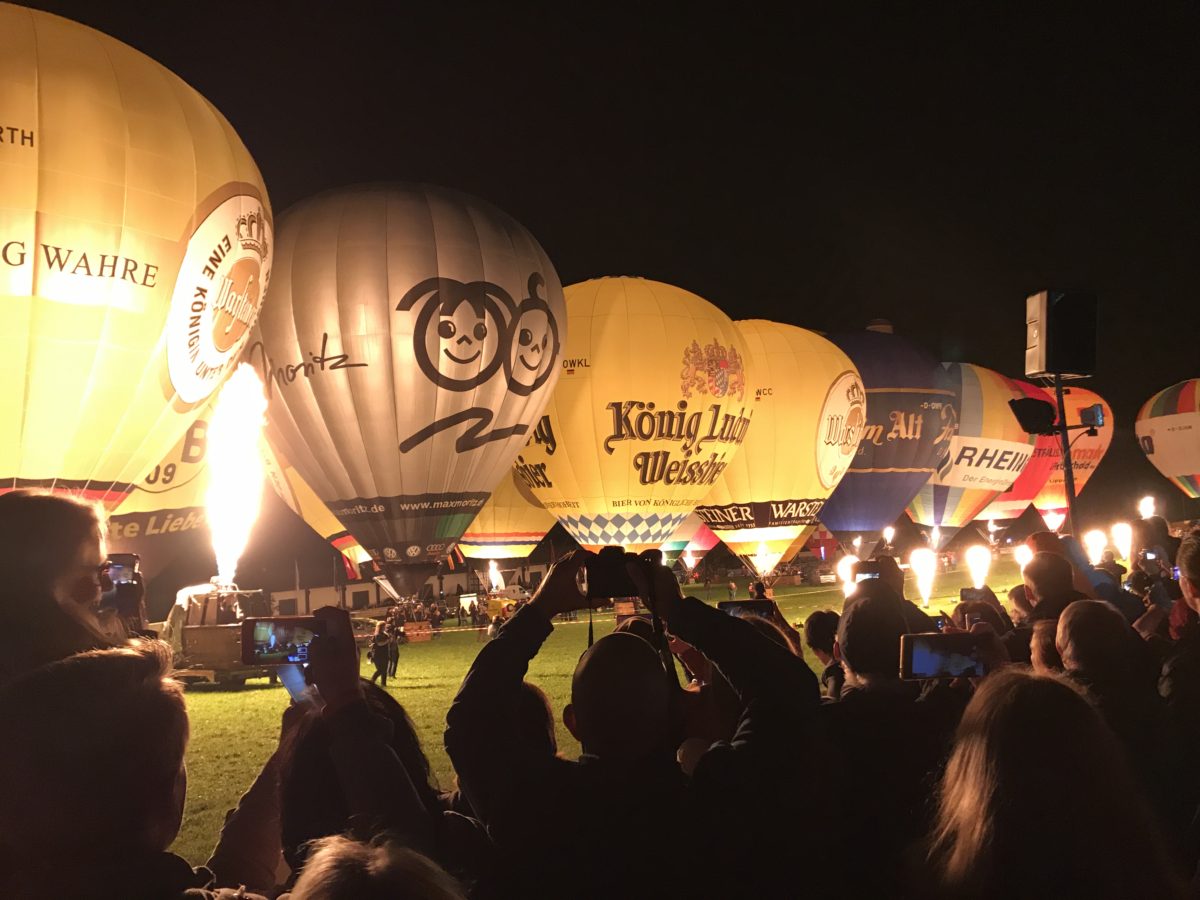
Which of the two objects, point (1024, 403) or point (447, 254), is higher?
point (447, 254)

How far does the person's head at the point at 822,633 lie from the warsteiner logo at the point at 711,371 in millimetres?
11066

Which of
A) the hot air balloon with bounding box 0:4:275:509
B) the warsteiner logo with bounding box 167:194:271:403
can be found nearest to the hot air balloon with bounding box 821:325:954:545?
the warsteiner logo with bounding box 167:194:271:403

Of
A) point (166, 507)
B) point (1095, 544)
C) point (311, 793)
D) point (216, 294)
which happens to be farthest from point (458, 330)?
point (1095, 544)

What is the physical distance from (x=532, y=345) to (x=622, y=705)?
10.4 metres

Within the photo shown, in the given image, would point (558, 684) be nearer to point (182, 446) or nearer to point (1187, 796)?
point (182, 446)

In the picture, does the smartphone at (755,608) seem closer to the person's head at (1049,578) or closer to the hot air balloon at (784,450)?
the person's head at (1049,578)

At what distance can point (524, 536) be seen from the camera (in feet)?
69.5

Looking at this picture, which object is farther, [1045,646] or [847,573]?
[847,573]

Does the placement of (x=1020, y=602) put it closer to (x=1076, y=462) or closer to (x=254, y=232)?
(x=254, y=232)

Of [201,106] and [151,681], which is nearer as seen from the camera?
[151,681]

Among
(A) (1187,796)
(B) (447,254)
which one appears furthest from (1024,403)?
(B) (447,254)

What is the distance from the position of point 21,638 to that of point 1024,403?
5610 millimetres

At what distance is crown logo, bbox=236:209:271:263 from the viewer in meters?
8.57

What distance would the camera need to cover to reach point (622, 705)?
5.98 ft
